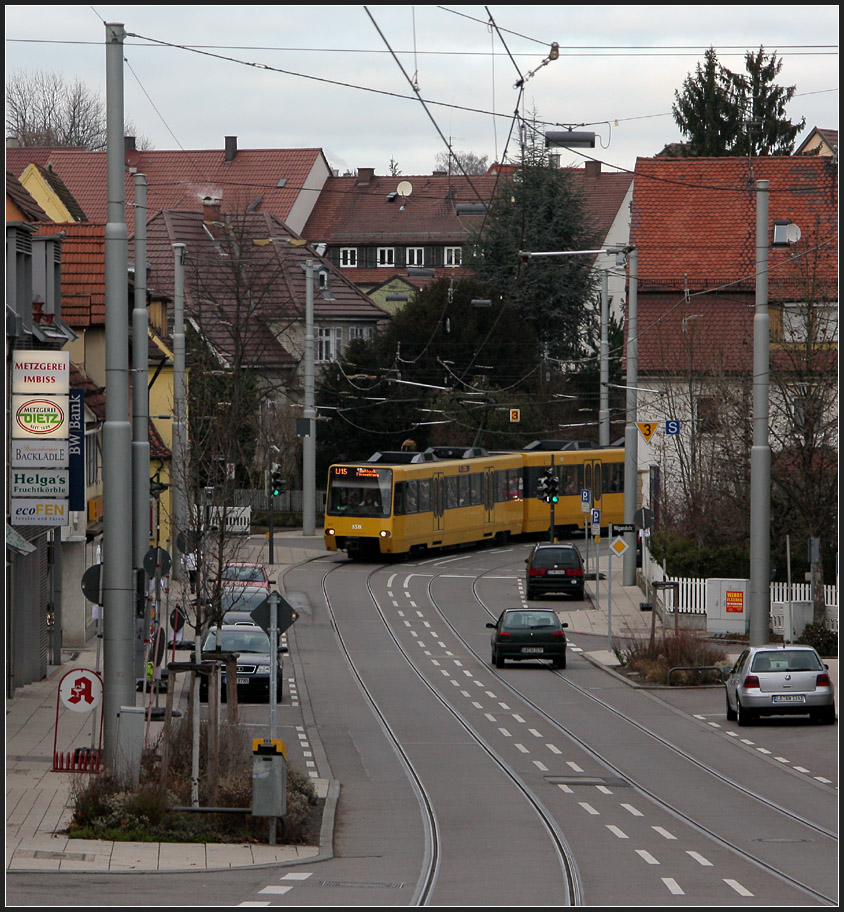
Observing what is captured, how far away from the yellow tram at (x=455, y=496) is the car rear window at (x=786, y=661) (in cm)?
2291

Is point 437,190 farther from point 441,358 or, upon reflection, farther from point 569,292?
point 441,358

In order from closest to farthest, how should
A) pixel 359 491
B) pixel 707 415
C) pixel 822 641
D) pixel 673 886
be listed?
pixel 673 886
pixel 822 641
pixel 707 415
pixel 359 491

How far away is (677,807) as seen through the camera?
713 inches

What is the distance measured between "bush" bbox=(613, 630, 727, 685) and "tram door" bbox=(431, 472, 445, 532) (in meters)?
19.2

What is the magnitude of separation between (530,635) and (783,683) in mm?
8897

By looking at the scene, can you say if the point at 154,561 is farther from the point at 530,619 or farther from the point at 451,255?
the point at 451,255

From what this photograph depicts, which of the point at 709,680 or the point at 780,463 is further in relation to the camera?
the point at 780,463

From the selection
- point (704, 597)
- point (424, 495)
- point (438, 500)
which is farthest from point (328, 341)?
point (704, 597)

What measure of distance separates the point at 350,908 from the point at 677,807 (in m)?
7.30

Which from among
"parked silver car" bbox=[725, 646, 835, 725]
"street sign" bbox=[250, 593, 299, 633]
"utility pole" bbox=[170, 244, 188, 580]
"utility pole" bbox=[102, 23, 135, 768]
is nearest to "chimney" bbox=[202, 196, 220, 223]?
"utility pole" bbox=[170, 244, 188, 580]

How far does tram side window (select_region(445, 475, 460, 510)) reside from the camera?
52406 millimetres

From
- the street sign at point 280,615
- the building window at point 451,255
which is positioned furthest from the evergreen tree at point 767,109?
the street sign at point 280,615

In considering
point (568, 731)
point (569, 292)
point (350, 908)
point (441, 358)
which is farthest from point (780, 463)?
point (569, 292)

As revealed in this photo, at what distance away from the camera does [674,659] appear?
31.6 m
